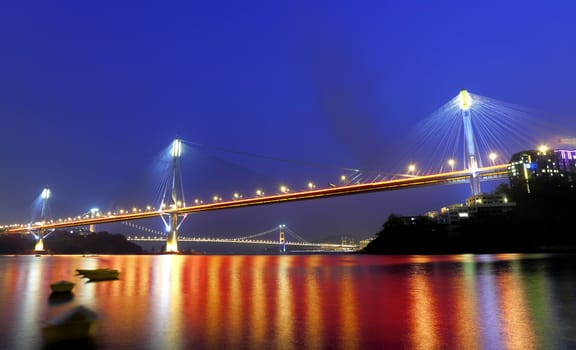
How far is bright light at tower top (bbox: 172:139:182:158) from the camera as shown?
68.7 m

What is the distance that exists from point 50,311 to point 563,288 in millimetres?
17056

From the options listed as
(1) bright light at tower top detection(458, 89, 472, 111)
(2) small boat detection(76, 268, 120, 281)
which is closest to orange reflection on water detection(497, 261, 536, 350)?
(2) small boat detection(76, 268, 120, 281)

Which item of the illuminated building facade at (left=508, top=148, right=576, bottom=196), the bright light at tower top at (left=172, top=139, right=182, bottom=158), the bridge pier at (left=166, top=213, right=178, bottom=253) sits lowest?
the bridge pier at (left=166, top=213, right=178, bottom=253)

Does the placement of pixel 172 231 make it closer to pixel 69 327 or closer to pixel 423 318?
pixel 69 327

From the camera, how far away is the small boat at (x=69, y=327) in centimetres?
730

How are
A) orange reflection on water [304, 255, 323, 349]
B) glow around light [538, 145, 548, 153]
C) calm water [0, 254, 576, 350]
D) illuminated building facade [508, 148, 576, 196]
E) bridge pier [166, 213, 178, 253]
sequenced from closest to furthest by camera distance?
1. orange reflection on water [304, 255, 323, 349]
2. calm water [0, 254, 576, 350]
3. bridge pier [166, 213, 178, 253]
4. illuminated building facade [508, 148, 576, 196]
5. glow around light [538, 145, 548, 153]

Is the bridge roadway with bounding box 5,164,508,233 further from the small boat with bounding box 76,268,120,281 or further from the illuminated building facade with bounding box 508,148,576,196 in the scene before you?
the small boat with bounding box 76,268,120,281

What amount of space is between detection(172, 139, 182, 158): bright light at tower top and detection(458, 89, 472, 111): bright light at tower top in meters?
45.3

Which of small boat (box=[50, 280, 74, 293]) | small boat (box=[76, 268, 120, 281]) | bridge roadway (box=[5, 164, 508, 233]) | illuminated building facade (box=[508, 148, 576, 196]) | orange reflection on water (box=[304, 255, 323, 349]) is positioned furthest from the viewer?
illuminated building facade (box=[508, 148, 576, 196])

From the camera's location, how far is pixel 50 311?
11438mm

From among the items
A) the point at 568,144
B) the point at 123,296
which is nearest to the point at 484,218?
the point at 568,144

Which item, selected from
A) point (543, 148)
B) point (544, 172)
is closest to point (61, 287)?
point (543, 148)

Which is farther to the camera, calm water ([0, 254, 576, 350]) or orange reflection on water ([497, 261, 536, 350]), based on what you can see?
calm water ([0, 254, 576, 350])

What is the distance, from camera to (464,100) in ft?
175
